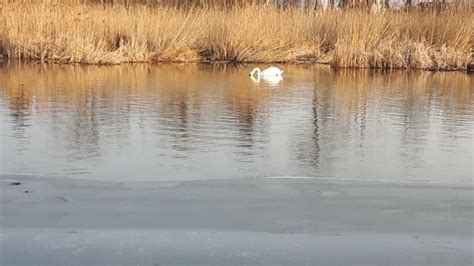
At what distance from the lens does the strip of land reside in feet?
7.23

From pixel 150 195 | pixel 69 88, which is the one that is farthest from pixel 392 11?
pixel 150 195

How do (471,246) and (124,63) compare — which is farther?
(124,63)

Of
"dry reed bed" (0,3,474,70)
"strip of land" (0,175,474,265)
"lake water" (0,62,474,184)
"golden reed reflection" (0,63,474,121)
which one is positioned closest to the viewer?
"strip of land" (0,175,474,265)

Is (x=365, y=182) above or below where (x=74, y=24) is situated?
below

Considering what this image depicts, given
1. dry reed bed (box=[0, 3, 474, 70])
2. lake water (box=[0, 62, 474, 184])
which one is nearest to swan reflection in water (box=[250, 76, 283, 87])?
lake water (box=[0, 62, 474, 184])

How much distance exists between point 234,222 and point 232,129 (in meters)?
2.18

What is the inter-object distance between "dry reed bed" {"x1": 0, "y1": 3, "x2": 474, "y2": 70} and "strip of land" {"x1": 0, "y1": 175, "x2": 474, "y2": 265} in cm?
845

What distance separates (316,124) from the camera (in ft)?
16.3

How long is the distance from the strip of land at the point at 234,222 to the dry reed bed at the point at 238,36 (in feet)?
27.7

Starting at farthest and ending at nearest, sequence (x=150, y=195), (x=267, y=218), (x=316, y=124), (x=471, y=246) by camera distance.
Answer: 1. (x=316, y=124)
2. (x=150, y=195)
3. (x=267, y=218)
4. (x=471, y=246)

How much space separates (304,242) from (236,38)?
34.0 ft

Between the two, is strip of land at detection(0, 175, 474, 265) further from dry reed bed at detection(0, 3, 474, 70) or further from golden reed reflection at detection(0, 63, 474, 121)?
dry reed bed at detection(0, 3, 474, 70)

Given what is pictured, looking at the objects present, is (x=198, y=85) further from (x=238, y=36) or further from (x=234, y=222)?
(x=234, y=222)

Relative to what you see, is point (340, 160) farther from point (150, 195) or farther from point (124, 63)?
point (124, 63)
